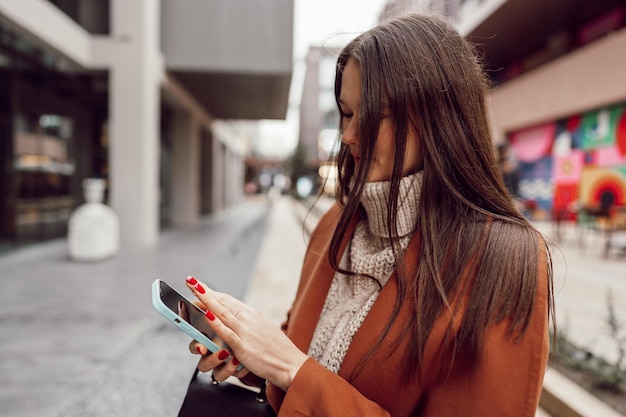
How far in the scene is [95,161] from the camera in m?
11.6

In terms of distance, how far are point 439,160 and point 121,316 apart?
12.6ft

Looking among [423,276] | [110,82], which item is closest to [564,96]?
[110,82]

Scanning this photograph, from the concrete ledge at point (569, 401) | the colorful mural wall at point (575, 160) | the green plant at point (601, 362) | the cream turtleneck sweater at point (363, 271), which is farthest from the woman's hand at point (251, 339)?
the colorful mural wall at point (575, 160)

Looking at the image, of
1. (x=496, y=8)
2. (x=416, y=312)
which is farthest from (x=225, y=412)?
(x=496, y=8)

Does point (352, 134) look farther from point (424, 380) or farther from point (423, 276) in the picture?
point (424, 380)

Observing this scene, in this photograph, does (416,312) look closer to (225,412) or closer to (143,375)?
(225,412)

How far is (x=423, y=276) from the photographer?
93 cm

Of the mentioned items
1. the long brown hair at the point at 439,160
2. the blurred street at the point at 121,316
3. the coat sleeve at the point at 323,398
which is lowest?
the blurred street at the point at 121,316

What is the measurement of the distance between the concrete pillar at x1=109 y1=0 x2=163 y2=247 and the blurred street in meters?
0.90

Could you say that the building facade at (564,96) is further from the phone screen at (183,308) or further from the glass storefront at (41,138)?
the phone screen at (183,308)

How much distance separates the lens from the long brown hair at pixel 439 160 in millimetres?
905

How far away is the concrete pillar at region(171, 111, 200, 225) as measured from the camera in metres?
14.1

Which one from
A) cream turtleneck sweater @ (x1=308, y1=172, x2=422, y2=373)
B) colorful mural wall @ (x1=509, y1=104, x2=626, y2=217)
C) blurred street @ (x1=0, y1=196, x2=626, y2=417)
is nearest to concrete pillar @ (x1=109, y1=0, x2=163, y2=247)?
blurred street @ (x1=0, y1=196, x2=626, y2=417)

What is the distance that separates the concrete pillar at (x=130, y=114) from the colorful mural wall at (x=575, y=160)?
9243mm
